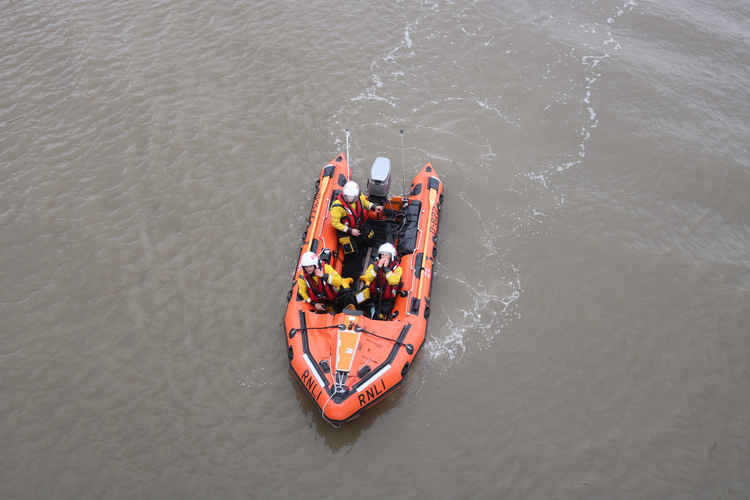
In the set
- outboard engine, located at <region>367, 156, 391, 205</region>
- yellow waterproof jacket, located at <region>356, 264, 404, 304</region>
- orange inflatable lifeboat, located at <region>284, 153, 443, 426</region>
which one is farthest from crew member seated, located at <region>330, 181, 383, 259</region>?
yellow waterproof jacket, located at <region>356, 264, 404, 304</region>

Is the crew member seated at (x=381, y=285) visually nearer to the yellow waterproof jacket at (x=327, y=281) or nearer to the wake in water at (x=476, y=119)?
the yellow waterproof jacket at (x=327, y=281)

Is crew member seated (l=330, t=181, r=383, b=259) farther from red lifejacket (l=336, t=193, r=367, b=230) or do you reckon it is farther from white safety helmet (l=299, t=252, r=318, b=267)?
white safety helmet (l=299, t=252, r=318, b=267)

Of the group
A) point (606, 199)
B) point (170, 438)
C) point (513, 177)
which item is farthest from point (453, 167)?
point (170, 438)

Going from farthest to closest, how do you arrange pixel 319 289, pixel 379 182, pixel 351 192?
pixel 379 182 → pixel 351 192 → pixel 319 289

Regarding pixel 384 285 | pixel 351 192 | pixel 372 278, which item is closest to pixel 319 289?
pixel 372 278

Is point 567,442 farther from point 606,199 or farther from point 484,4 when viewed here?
point 484,4

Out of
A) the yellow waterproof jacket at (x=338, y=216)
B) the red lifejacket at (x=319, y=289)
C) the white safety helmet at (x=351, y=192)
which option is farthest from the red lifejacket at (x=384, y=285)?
the white safety helmet at (x=351, y=192)

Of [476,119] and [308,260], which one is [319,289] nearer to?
[308,260]
